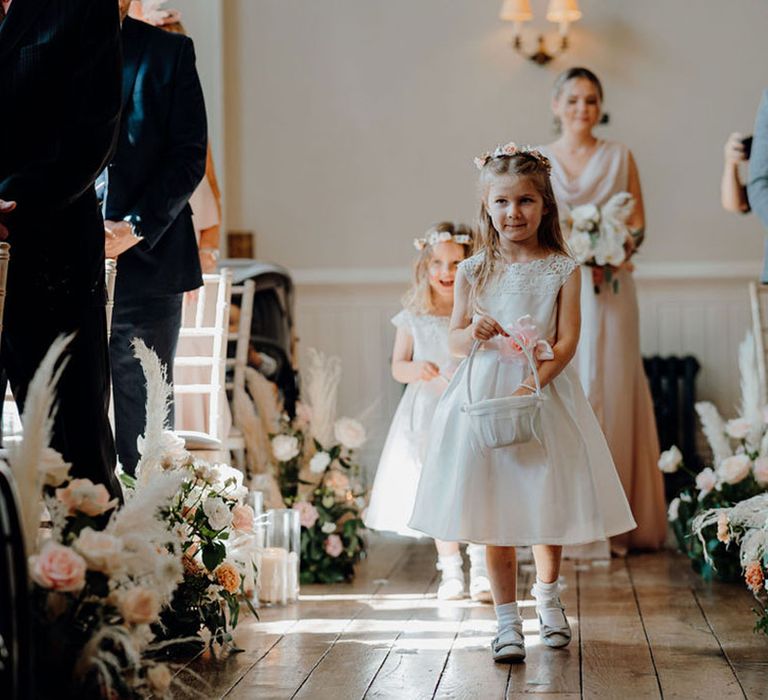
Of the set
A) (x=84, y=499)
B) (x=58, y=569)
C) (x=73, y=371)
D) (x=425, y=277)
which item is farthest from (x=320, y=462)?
(x=58, y=569)

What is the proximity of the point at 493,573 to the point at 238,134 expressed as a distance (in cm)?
354

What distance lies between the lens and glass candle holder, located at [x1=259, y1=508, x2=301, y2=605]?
3.80 m

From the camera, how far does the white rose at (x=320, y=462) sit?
4410mm

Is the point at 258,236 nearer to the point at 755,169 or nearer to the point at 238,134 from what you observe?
the point at 238,134

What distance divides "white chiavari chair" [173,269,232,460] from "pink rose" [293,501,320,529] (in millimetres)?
421

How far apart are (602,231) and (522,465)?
1829 millimetres

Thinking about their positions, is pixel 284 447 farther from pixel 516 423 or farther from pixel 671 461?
pixel 516 423

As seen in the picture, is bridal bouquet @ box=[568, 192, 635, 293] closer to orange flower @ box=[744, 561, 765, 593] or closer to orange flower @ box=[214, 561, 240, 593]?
orange flower @ box=[744, 561, 765, 593]

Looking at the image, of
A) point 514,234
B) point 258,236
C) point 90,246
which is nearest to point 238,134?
point 258,236

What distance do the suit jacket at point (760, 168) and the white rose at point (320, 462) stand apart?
1.52 meters

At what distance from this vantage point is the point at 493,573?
10.4 ft

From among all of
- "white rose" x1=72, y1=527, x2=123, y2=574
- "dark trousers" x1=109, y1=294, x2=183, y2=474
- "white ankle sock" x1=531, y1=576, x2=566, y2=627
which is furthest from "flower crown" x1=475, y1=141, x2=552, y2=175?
"white rose" x1=72, y1=527, x2=123, y2=574

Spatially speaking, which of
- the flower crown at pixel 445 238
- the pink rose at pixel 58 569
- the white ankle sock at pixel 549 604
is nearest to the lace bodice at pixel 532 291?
the white ankle sock at pixel 549 604

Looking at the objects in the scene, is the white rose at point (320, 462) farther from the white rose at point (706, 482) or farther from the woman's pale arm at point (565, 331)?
the woman's pale arm at point (565, 331)
